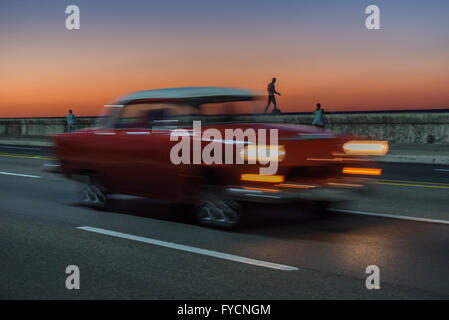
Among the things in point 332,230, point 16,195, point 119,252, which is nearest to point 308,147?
point 332,230

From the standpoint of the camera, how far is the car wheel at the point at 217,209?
7.26 metres

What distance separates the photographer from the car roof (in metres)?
7.68

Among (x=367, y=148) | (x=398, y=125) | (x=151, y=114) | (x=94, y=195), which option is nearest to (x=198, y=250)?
(x=151, y=114)

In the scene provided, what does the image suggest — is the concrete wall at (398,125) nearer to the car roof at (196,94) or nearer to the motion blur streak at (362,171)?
the car roof at (196,94)

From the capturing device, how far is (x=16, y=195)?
34.7 ft

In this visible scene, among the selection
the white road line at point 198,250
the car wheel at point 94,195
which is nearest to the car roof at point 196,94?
the car wheel at point 94,195

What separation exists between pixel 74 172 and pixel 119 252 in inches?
130

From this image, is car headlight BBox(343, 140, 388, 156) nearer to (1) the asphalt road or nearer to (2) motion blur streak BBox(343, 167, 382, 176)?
(2) motion blur streak BBox(343, 167, 382, 176)

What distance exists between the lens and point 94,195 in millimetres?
9016

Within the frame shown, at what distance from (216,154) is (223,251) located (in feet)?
4.31

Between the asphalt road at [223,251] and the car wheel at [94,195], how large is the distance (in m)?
0.12

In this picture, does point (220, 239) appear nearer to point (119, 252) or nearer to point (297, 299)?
point (119, 252)

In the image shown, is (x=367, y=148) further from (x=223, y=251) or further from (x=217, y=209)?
(x=223, y=251)

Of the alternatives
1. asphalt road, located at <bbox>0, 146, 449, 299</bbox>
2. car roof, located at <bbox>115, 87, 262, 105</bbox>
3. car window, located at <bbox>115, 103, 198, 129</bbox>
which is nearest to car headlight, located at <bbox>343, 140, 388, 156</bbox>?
asphalt road, located at <bbox>0, 146, 449, 299</bbox>
